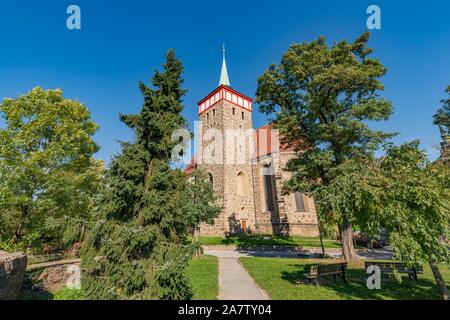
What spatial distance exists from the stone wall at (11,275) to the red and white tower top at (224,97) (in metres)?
26.8

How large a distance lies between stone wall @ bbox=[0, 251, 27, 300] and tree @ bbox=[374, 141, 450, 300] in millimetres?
10611

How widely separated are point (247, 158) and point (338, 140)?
18401 millimetres

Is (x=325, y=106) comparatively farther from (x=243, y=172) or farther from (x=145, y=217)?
(x=243, y=172)

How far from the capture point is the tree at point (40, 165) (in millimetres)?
10961

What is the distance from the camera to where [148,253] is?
20.2ft

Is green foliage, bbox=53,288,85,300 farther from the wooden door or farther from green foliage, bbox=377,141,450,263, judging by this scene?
the wooden door

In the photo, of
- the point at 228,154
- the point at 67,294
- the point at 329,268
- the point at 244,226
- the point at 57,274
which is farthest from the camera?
the point at 228,154

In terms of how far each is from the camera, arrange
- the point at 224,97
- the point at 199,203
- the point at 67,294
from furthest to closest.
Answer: the point at 224,97 → the point at 199,203 → the point at 67,294

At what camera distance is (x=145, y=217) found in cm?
633

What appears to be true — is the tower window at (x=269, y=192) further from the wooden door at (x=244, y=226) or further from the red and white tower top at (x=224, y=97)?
the red and white tower top at (x=224, y=97)

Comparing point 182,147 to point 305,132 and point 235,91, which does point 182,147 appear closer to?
point 305,132

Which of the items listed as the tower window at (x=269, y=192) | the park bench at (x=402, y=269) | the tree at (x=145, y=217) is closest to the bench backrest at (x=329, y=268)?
the park bench at (x=402, y=269)

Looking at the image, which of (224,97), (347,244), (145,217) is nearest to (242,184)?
(224,97)

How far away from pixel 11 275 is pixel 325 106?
16024mm
